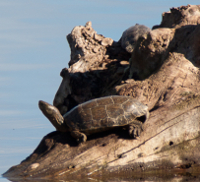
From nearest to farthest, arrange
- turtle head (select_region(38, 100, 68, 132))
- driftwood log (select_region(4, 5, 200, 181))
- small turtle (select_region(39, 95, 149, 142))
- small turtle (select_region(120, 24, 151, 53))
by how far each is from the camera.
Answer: driftwood log (select_region(4, 5, 200, 181)), small turtle (select_region(39, 95, 149, 142)), turtle head (select_region(38, 100, 68, 132)), small turtle (select_region(120, 24, 151, 53))

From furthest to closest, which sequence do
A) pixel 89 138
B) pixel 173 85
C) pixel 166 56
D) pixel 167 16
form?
pixel 167 16, pixel 166 56, pixel 173 85, pixel 89 138

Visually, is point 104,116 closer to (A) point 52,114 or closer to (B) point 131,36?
(A) point 52,114

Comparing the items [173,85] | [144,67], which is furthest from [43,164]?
[144,67]

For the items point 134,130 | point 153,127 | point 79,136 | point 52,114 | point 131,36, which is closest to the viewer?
point 134,130

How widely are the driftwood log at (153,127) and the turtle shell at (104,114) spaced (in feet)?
1.12

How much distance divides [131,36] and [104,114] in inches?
282

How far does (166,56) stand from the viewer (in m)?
9.78

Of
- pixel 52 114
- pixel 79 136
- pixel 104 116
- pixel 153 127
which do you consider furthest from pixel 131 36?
pixel 79 136

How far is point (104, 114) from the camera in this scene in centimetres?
703

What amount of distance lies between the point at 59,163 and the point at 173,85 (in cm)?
341

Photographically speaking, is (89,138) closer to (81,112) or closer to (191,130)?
(81,112)

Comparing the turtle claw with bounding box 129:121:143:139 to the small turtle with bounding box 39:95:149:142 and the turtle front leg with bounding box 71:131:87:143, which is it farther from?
the turtle front leg with bounding box 71:131:87:143

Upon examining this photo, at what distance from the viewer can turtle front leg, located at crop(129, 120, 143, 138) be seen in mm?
6984

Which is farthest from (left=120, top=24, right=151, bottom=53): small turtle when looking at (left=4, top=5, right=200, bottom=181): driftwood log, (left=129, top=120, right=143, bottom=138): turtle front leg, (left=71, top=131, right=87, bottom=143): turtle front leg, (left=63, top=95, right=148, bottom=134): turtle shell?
(left=71, top=131, right=87, bottom=143): turtle front leg
